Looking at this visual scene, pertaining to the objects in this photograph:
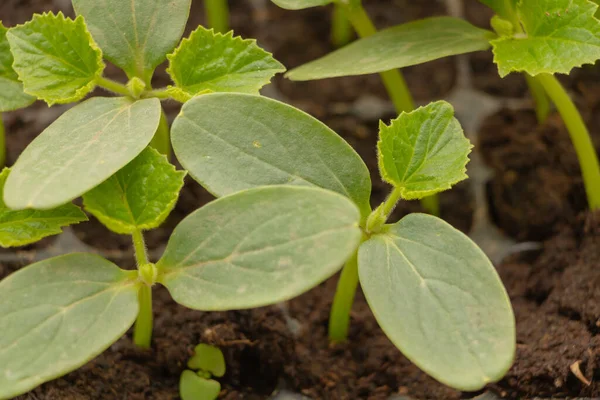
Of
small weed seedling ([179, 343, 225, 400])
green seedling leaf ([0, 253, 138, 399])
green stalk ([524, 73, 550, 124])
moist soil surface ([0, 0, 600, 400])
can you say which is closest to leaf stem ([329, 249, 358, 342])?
moist soil surface ([0, 0, 600, 400])

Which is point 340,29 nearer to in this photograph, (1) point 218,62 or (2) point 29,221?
(1) point 218,62

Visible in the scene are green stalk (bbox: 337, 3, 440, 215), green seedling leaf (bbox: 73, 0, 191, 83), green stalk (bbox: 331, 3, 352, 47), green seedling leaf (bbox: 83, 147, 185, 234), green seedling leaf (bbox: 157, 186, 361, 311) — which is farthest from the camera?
green stalk (bbox: 331, 3, 352, 47)

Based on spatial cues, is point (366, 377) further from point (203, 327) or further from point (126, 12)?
point (126, 12)

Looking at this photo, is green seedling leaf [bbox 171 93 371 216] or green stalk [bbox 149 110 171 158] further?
green stalk [bbox 149 110 171 158]

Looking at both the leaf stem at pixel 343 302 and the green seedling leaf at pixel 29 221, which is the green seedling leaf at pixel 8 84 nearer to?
the green seedling leaf at pixel 29 221

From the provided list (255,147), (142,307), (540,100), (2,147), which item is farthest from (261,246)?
(540,100)

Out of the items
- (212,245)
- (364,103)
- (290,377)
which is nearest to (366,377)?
(290,377)

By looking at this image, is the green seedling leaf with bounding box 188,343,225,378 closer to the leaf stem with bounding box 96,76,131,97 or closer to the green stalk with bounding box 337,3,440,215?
Result: the leaf stem with bounding box 96,76,131,97
